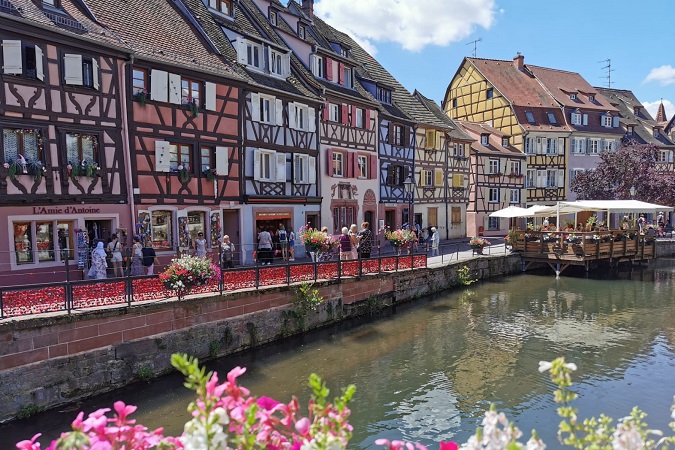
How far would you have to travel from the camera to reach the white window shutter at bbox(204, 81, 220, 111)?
1855 cm

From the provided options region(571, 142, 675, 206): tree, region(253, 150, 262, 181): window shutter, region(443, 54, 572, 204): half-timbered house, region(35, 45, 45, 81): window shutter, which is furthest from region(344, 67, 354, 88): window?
region(571, 142, 675, 206): tree

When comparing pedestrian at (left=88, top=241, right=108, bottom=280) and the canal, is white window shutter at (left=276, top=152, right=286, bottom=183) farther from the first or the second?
pedestrian at (left=88, top=241, right=108, bottom=280)

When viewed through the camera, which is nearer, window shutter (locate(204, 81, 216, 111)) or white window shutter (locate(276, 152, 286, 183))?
window shutter (locate(204, 81, 216, 111))

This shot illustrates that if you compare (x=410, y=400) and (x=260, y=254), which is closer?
(x=410, y=400)

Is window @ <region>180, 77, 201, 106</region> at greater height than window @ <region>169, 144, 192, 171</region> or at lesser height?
greater

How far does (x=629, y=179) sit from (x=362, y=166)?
23.5m

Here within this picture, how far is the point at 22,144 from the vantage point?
45.0 feet

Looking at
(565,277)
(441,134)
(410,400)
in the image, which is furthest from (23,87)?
(441,134)

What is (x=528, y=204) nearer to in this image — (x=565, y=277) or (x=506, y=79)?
(x=506, y=79)

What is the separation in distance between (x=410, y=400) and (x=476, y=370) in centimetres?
253

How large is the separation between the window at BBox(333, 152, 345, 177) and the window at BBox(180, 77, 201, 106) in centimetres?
907

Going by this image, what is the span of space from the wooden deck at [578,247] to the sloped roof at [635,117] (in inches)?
1022

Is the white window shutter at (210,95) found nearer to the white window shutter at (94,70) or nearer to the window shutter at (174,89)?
the window shutter at (174,89)

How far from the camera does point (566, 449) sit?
27.2 ft
